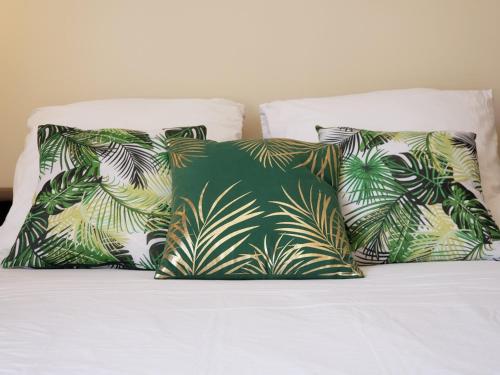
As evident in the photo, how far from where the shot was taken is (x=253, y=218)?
1.28m

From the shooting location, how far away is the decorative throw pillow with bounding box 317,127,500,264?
4.65 feet

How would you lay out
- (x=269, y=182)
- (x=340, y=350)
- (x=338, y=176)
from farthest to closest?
(x=338, y=176), (x=269, y=182), (x=340, y=350)

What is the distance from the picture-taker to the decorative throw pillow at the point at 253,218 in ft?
4.11

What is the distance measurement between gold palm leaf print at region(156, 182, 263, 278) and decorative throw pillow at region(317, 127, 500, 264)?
0.32 m

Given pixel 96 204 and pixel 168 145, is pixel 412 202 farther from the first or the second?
pixel 96 204

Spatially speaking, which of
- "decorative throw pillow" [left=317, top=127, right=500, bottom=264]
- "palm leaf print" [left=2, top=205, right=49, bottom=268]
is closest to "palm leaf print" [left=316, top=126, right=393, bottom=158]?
"decorative throw pillow" [left=317, top=127, right=500, bottom=264]

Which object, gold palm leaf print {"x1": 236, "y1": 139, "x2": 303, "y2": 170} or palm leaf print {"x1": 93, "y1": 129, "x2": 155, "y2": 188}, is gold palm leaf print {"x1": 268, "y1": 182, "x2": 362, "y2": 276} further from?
palm leaf print {"x1": 93, "y1": 129, "x2": 155, "y2": 188}
